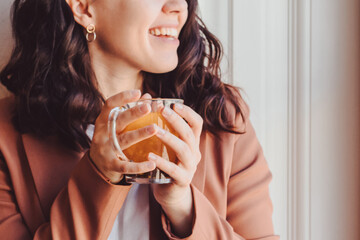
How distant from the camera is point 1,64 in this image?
142 centimetres

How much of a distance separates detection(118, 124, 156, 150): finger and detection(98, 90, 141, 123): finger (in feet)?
0.21

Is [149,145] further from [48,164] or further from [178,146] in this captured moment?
[48,164]

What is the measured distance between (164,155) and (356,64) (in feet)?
2.62

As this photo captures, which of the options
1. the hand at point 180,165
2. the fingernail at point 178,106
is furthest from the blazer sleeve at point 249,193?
the fingernail at point 178,106

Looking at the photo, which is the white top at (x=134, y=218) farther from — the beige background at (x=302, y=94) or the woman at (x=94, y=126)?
the beige background at (x=302, y=94)

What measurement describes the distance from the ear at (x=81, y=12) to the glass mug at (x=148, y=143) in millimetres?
410

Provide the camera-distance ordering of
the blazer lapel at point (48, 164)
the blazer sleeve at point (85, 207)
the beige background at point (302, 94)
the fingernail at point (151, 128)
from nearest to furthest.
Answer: the fingernail at point (151, 128) → the blazer sleeve at point (85, 207) → the blazer lapel at point (48, 164) → the beige background at point (302, 94)

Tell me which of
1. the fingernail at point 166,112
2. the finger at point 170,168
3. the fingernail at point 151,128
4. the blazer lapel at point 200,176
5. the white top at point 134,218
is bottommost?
the white top at point 134,218

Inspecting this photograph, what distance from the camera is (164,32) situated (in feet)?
3.59

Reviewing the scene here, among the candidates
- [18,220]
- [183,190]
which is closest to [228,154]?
[183,190]

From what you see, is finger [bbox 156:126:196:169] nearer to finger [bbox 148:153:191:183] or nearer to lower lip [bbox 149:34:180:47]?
finger [bbox 148:153:191:183]

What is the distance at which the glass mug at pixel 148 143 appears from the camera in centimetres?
78

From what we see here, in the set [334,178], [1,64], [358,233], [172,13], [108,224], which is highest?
[172,13]

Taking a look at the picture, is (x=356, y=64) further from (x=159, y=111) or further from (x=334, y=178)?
(x=159, y=111)
